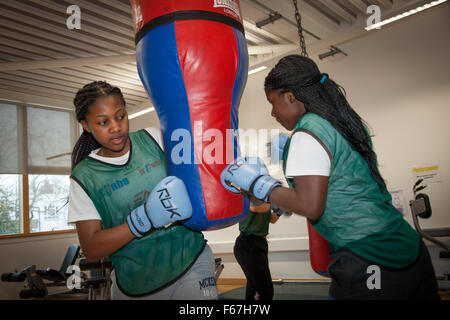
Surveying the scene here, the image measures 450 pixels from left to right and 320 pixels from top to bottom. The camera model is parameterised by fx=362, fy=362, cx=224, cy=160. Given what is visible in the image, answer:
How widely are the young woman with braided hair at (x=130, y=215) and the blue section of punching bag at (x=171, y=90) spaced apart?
6 centimetres

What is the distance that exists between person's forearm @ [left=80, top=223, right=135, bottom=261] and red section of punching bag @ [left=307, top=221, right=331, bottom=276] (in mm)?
1042

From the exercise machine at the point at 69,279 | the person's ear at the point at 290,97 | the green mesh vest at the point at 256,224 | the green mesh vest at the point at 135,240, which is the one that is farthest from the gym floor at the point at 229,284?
the person's ear at the point at 290,97

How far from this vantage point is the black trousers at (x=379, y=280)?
1.31 meters

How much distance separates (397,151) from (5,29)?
17.8 ft

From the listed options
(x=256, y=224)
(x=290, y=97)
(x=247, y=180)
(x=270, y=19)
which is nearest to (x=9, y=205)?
(x=256, y=224)

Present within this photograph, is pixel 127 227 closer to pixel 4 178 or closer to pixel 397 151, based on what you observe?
pixel 397 151

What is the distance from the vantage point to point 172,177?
60.6 inches

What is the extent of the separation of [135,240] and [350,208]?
917 mm

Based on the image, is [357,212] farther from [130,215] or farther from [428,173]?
[428,173]

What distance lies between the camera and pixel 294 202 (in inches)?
53.1

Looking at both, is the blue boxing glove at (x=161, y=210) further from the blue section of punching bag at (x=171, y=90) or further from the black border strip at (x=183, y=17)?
the black border strip at (x=183, y=17)

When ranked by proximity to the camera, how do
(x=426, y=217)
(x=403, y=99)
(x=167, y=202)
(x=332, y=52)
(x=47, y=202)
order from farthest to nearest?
(x=47, y=202), (x=332, y=52), (x=403, y=99), (x=426, y=217), (x=167, y=202)

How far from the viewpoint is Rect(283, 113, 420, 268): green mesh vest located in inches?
53.1

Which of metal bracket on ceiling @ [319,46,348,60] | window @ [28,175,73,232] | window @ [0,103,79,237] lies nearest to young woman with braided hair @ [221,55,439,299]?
metal bracket on ceiling @ [319,46,348,60]
